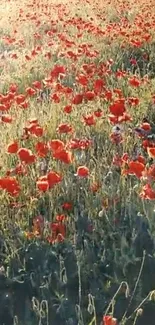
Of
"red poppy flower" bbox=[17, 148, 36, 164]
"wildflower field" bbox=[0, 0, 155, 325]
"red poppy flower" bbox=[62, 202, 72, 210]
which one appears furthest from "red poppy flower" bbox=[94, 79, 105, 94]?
"red poppy flower" bbox=[17, 148, 36, 164]

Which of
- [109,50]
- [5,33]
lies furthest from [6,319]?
[5,33]

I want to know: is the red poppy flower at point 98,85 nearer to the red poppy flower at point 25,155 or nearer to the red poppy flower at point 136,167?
the red poppy flower at point 25,155

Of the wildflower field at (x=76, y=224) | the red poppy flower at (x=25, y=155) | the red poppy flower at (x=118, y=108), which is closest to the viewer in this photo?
the wildflower field at (x=76, y=224)

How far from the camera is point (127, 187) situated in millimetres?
3154

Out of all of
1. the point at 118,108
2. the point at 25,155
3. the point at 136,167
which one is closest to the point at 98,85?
the point at 118,108

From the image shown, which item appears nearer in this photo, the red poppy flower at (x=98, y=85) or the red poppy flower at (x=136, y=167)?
the red poppy flower at (x=136, y=167)

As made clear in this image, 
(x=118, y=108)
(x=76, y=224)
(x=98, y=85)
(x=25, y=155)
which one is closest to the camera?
(x=25, y=155)

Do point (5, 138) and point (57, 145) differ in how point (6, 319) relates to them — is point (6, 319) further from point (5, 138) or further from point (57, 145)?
point (5, 138)

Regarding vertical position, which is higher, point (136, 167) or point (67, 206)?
point (136, 167)

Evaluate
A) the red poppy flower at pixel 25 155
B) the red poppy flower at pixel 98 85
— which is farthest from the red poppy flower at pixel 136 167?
the red poppy flower at pixel 98 85

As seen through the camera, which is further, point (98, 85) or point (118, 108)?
point (98, 85)

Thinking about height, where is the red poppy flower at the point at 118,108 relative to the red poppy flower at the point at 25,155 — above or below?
above

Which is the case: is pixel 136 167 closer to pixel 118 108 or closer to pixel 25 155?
pixel 25 155

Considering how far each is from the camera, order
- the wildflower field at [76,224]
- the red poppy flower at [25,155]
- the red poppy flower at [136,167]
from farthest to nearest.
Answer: the red poppy flower at [25,155] < the red poppy flower at [136,167] < the wildflower field at [76,224]
